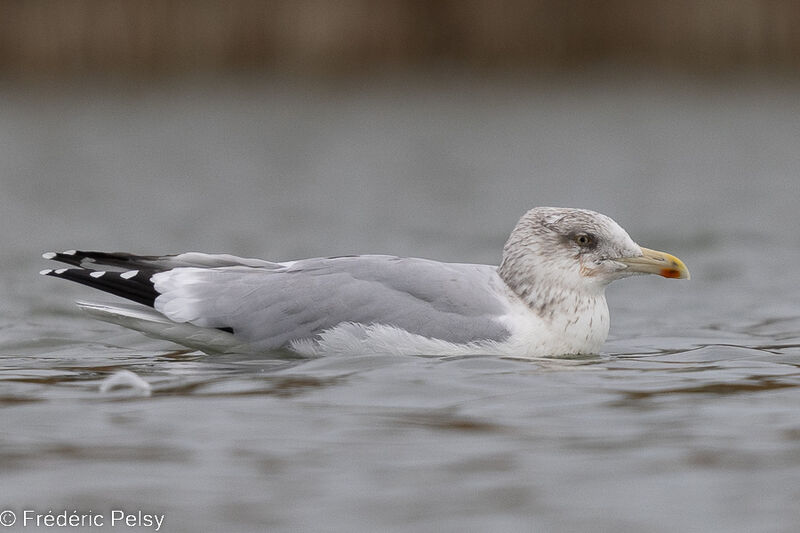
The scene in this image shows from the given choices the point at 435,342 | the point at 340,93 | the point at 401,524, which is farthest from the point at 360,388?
the point at 340,93

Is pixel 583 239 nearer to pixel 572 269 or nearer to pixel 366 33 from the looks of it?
pixel 572 269

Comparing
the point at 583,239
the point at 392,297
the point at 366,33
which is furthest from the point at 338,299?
the point at 366,33

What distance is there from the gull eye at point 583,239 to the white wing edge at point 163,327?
5.66 ft

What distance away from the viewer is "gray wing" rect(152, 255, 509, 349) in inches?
280

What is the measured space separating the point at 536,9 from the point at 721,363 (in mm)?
17696

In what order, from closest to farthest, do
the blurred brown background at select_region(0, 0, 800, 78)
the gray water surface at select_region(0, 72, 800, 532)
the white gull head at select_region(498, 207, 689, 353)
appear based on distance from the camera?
1. the gray water surface at select_region(0, 72, 800, 532)
2. the white gull head at select_region(498, 207, 689, 353)
3. the blurred brown background at select_region(0, 0, 800, 78)

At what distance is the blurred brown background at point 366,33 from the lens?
74.3 ft

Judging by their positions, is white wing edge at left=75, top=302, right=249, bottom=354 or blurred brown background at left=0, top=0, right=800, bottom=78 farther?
blurred brown background at left=0, top=0, right=800, bottom=78

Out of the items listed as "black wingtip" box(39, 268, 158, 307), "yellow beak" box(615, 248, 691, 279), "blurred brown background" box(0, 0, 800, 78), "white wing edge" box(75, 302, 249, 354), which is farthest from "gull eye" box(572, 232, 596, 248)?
"blurred brown background" box(0, 0, 800, 78)

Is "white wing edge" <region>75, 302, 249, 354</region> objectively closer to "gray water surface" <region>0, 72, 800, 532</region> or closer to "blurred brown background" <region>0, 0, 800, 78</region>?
"gray water surface" <region>0, 72, 800, 532</region>

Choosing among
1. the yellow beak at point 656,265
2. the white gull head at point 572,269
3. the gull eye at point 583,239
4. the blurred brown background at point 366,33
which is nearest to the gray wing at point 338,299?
the white gull head at point 572,269

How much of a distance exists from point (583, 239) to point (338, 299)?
1291 millimetres

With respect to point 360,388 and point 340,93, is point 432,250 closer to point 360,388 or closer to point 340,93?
point 360,388

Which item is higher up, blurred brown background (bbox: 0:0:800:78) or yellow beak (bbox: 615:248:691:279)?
blurred brown background (bbox: 0:0:800:78)
